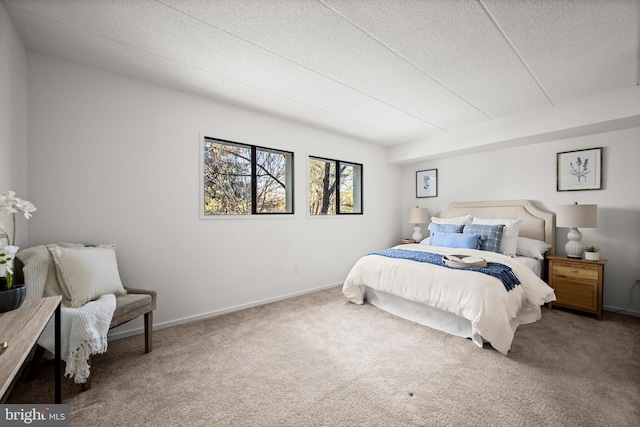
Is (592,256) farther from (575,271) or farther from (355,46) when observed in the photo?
(355,46)

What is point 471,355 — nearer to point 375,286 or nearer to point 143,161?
point 375,286

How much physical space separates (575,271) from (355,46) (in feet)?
11.6

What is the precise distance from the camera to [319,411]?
1.67m

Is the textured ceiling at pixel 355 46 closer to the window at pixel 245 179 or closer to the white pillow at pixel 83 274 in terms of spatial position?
the window at pixel 245 179

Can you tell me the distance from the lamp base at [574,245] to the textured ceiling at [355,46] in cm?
159

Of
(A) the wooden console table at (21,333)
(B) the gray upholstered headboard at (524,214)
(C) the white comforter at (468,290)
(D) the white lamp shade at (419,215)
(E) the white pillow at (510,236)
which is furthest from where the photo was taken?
(D) the white lamp shade at (419,215)

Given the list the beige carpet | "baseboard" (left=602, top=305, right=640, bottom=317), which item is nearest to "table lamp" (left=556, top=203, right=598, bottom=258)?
"baseboard" (left=602, top=305, right=640, bottom=317)

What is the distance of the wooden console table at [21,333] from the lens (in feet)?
2.85

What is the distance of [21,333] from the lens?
1128 mm

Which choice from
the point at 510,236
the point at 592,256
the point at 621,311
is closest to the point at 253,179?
the point at 510,236

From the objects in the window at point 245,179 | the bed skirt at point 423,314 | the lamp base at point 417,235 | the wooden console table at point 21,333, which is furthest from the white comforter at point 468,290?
the wooden console table at point 21,333

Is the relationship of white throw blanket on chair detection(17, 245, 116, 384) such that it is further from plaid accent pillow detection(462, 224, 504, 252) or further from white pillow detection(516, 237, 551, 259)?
white pillow detection(516, 237, 551, 259)

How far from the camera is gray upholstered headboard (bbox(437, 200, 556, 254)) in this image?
3.74 meters

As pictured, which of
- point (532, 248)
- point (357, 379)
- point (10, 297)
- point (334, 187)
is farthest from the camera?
point (334, 187)
